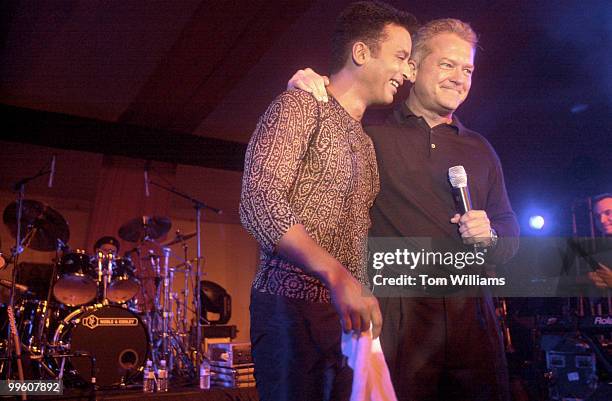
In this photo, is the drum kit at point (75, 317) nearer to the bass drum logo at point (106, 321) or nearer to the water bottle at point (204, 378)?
the bass drum logo at point (106, 321)

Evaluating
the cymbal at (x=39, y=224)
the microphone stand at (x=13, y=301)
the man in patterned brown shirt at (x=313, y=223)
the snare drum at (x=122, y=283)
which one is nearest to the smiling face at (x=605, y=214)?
the man in patterned brown shirt at (x=313, y=223)

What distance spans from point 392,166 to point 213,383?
4408mm

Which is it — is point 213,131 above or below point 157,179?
above

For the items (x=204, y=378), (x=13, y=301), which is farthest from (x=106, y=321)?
(x=204, y=378)

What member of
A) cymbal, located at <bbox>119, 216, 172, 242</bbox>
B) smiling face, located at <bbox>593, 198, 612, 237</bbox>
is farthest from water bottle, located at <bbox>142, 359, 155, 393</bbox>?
smiling face, located at <bbox>593, 198, 612, 237</bbox>

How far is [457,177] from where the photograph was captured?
2088 mm

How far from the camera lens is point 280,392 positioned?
1.60 metres

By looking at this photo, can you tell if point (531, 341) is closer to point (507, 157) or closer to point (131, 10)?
point (507, 157)

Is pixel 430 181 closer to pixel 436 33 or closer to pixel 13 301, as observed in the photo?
pixel 436 33

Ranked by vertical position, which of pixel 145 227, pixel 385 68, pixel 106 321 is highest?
pixel 145 227

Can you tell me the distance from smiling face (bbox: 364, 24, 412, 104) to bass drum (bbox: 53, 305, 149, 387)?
15.6ft

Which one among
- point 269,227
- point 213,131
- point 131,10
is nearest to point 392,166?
point 269,227

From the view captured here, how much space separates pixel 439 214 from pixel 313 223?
64cm

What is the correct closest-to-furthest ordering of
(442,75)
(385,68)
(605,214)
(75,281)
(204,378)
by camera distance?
(385,68) < (442,75) < (204,378) < (605,214) < (75,281)
